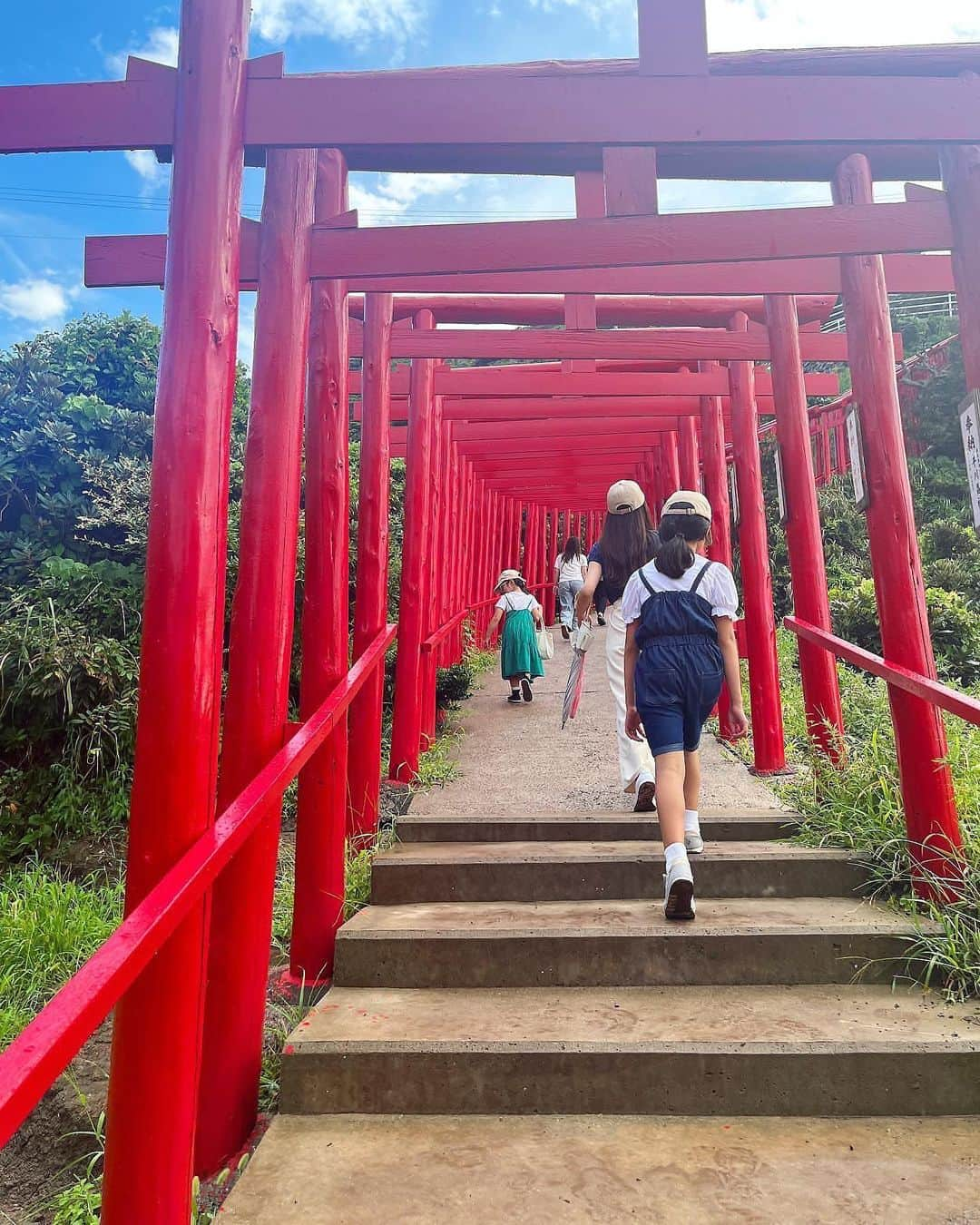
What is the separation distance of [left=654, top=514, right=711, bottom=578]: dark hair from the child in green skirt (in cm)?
428

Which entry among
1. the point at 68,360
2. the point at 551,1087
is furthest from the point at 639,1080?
the point at 68,360

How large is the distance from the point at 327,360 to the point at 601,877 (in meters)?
2.39

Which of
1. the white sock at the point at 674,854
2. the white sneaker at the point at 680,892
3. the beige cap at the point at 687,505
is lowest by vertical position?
the white sneaker at the point at 680,892

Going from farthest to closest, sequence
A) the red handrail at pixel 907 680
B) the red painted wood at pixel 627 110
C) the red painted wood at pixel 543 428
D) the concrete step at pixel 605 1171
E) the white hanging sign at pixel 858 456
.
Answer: the red painted wood at pixel 543 428
the white hanging sign at pixel 858 456
the red handrail at pixel 907 680
the red painted wood at pixel 627 110
the concrete step at pixel 605 1171

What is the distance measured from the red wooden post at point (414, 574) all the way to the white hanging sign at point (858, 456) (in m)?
2.83

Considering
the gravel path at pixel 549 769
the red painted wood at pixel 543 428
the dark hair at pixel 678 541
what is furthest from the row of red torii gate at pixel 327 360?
the red painted wood at pixel 543 428

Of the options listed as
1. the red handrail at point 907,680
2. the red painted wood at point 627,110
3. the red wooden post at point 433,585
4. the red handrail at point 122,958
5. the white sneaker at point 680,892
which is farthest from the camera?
the red wooden post at point 433,585

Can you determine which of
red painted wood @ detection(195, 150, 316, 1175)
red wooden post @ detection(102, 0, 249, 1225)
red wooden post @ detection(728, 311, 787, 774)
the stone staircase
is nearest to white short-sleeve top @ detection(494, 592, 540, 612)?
red wooden post @ detection(728, 311, 787, 774)

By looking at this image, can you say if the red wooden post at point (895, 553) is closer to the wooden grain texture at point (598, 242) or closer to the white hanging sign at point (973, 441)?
the white hanging sign at point (973, 441)

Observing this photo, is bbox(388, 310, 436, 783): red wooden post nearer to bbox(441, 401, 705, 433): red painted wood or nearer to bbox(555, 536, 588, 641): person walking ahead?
bbox(441, 401, 705, 433): red painted wood

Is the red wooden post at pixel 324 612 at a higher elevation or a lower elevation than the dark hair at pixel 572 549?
lower

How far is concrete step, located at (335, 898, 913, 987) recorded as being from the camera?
2.75 m

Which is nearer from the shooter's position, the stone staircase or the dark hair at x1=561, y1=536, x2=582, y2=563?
the stone staircase

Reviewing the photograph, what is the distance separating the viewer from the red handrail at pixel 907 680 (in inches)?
105
